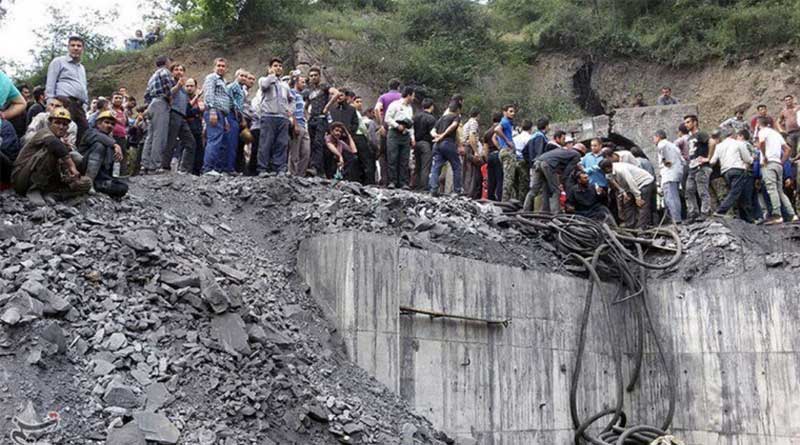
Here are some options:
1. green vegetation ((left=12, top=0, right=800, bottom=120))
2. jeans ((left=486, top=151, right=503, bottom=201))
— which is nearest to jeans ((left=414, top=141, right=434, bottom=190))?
jeans ((left=486, top=151, right=503, bottom=201))

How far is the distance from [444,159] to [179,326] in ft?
21.0

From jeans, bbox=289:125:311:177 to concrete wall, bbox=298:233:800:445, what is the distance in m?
2.77

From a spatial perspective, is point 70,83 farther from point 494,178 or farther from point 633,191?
point 633,191

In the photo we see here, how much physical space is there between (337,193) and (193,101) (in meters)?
2.47

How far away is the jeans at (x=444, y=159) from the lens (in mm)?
11977

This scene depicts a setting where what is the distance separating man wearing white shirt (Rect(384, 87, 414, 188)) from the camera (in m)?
11.7

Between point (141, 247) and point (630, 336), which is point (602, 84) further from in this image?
point (141, 247)

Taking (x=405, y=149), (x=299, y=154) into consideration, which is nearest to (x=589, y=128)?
(x=405, y=149)

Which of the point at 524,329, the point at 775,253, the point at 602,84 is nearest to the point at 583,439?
the point at 524,329

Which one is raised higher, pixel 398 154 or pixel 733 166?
pixel 398 154

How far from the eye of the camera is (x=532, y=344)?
33.0 ft

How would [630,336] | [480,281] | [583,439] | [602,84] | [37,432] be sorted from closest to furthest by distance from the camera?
[37,432]
[480,281]
[583,439]
[630,336]
[602,84]

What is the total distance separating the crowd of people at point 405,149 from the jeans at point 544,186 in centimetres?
2

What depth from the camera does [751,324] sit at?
35.6 feet
